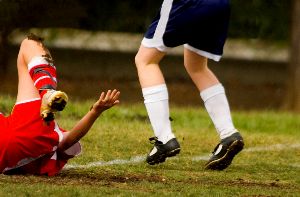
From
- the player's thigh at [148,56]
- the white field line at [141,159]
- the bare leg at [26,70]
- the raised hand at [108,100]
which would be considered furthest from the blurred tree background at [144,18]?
the raised hand at [108,100]

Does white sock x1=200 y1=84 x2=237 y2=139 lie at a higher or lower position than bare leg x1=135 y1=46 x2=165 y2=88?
lower

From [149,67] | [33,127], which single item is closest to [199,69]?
[149,67]

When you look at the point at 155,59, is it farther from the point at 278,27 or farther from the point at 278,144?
the point at 278,27

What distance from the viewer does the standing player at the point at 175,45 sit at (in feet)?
24.5

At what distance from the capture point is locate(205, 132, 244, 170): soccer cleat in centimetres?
751

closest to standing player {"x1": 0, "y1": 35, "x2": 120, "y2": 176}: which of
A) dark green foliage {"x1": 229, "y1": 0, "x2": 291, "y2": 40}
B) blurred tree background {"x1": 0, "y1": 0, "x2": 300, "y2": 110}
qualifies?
blurred tree background {"x1": 0, "y1": 0, "x2": 300, "y2": 110}

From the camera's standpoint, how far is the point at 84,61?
21375 millimetres

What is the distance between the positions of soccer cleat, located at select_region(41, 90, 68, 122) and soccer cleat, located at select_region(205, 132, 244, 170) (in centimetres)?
174

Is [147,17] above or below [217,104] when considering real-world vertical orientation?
above

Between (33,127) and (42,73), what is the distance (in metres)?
0.35

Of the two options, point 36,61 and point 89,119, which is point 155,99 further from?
point 36,61

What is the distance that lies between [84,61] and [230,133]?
13.9 metres

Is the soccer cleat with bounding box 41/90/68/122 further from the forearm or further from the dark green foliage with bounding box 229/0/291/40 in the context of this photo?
the dark green foliage with bounding box 229/0/291/40

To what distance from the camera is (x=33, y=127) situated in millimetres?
6523
